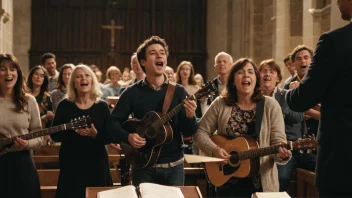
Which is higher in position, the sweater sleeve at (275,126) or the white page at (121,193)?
the sweater sleeve at (275,126)

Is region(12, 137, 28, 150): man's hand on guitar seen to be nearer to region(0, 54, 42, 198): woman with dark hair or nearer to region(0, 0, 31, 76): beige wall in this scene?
region(0, 54, 42, 198): woman with dark hair

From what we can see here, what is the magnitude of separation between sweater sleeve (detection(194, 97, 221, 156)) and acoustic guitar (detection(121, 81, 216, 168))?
0.38 m

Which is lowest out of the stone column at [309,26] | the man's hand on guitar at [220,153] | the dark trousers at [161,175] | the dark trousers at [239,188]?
the dark trousers at [239,188]

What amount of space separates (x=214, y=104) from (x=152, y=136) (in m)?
0.66

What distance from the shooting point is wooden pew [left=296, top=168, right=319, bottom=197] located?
568cm

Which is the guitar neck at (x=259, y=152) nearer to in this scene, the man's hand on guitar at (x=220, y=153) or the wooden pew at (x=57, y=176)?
the man's hand on guitar at (x=220, y=153)

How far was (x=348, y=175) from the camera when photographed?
2.96 meters

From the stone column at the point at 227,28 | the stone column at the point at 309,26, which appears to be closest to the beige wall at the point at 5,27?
the stone column at the point at 227,28

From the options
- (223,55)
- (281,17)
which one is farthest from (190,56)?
(223,55)

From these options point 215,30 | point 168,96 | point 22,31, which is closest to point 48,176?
point 168,96

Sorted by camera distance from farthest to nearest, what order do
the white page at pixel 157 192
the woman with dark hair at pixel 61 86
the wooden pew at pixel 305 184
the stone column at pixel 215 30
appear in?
the stone column at pixel 215 30 < the woman with dark hair at pixel 61 86 < the wooden pew at pixel 305 184 < the white page at pixel 157 192

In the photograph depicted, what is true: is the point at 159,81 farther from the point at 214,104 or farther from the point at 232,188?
the point at 232,188

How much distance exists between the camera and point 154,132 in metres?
4.67

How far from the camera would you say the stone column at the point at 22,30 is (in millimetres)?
18719
